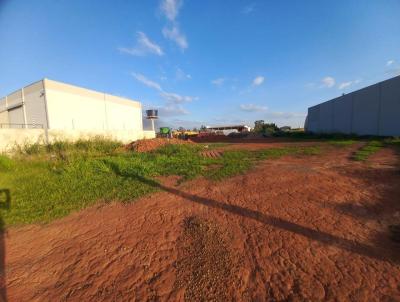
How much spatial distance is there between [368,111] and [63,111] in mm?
28316

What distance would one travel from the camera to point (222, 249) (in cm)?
271

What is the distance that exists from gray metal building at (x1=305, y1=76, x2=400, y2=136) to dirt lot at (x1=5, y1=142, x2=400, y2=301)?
46.4ft

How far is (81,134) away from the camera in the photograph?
48.7ft

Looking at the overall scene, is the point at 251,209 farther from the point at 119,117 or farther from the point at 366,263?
the point at 119,117

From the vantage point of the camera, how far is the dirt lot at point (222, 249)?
6.86 ft

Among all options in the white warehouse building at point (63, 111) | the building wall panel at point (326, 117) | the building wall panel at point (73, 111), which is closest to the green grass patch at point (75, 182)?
the white warehouse building at point (63, 111)

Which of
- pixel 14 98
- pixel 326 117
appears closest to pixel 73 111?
pixel 14 98

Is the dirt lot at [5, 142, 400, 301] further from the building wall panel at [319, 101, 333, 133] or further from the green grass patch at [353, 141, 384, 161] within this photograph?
the building wall panel at [319, 101, 333, 133]

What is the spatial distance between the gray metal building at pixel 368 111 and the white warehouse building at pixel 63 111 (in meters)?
22.4

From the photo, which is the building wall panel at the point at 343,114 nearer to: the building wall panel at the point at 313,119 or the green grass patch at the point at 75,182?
the building wall panel at the point at 313,119

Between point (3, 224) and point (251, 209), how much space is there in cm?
512

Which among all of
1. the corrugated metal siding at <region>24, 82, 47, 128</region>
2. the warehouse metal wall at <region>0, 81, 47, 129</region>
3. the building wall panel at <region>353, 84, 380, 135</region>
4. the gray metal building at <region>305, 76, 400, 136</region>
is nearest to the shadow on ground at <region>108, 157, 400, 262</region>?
the gray metal building at <region>305, 76, 400, 136</region>

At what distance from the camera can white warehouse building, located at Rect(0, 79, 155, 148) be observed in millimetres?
16891

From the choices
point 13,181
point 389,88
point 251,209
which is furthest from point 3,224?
point 389,88
